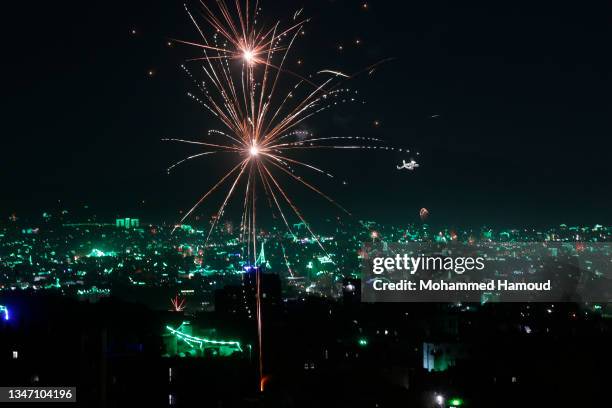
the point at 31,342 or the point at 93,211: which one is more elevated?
the point at 93,211

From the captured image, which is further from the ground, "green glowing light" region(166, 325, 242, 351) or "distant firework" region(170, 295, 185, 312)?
"distant firework" region(170, 295, 185, 312)

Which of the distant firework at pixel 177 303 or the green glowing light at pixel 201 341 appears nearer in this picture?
the green glowing light at pixel 201 341

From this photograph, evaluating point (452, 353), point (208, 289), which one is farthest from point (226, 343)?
point (208, 289)

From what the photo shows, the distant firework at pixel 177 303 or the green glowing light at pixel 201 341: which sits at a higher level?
the distant firework at pixel 177 303

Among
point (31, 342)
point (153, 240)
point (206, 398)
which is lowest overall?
point (206, 398)

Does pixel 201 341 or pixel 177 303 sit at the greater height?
pixel 177 303

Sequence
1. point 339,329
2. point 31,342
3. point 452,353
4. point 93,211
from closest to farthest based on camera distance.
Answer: point 31,342
point 452,353
point 339,329
point 93,211

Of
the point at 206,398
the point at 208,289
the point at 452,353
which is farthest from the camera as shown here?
the point at 208,289

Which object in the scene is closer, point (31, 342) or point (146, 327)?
point (31, 342)

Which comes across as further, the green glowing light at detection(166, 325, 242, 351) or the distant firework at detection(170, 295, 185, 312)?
the distant firework at detection(170, 295, 185, 312)

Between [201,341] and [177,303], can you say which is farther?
[177,303]

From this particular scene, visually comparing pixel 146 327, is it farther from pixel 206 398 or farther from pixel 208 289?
pixel 208 289
